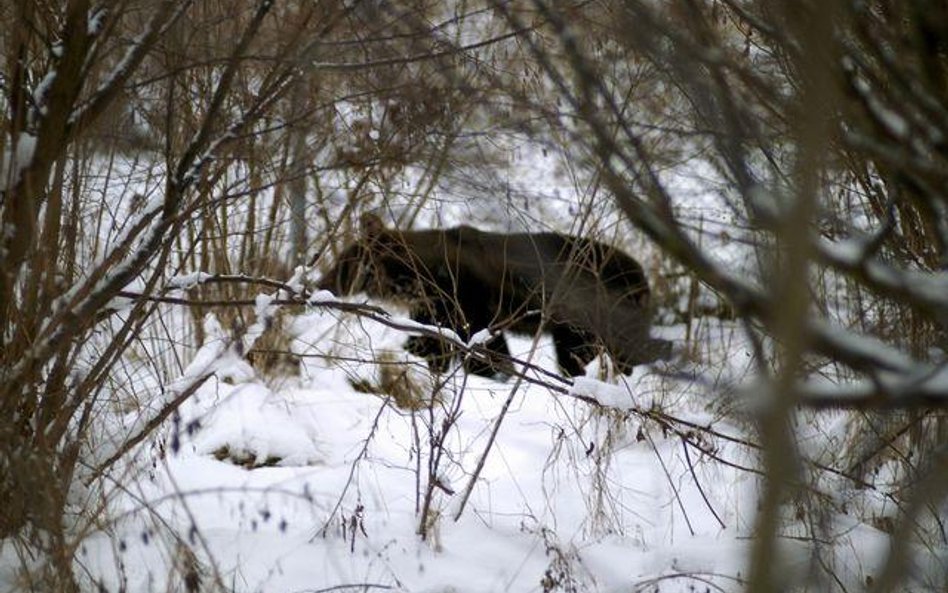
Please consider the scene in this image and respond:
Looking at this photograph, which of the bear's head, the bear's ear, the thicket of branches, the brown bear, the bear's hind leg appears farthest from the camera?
the bear's hind leg

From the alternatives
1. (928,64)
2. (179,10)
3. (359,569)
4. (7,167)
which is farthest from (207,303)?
(928,64)

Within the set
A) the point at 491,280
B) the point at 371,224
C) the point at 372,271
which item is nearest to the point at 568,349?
the point at 491,280

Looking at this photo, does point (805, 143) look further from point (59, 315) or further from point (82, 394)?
point (82, 394)

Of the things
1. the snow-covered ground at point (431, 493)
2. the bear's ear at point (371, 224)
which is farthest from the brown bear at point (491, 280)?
the snow-covered ground at point (431, 493)

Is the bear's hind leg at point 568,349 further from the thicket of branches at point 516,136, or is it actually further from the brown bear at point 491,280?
the thicket of branches at point 516,136

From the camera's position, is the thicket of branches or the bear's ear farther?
the bear's ear

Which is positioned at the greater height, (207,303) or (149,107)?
(149,107)

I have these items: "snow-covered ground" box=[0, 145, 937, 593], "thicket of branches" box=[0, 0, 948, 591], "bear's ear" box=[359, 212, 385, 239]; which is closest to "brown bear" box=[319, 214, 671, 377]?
"bear's ear" box=[359, 212, 385, 239]

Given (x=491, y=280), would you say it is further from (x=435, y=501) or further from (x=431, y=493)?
(x=431, y=493)

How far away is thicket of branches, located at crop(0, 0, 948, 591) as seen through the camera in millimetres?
1876

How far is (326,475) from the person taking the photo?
18.2ft

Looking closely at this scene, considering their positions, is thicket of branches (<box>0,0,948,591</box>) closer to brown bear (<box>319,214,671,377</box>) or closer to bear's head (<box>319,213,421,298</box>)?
bear's head (<box>319,213,421,298</box>)

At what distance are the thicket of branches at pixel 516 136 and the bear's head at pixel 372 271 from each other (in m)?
Result: 0.26

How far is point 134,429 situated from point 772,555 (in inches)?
138
